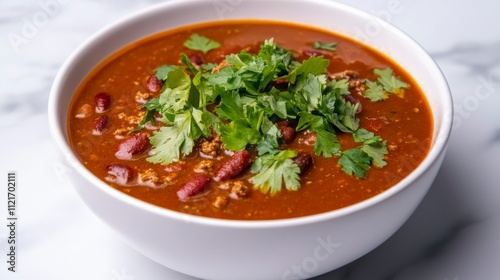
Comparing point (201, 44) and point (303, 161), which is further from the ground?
point (201, 44)

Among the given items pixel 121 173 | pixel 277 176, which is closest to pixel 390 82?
pixel 277 176

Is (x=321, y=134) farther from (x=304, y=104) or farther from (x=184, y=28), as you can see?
(x=184, y=28)

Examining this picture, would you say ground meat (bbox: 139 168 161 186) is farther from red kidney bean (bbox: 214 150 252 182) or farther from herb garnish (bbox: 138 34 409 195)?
red kidney bean (bbox: 214 150 252 182)

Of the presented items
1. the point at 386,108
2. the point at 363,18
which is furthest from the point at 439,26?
the point at 386,108

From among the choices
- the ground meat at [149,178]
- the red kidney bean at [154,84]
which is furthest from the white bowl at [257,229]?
the red kidney bean at [154,84]

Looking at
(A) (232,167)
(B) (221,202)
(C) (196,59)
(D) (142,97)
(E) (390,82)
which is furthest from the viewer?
(C) (196,59)

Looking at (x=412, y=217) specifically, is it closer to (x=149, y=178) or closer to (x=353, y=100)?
(x=353, y=100)

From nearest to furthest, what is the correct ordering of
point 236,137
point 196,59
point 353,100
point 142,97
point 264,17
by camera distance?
point 236,137, point 353,100, point 142,97, point 196,59, point 264,17
